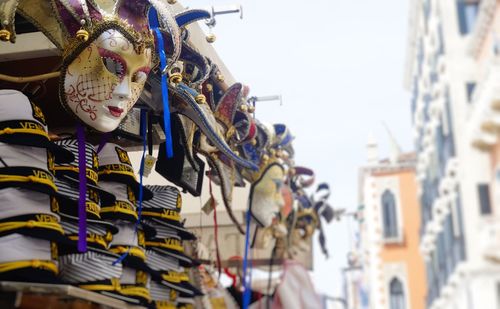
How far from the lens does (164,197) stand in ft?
10.8

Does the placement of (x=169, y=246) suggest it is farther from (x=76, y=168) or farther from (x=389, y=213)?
(x=389, y=213)

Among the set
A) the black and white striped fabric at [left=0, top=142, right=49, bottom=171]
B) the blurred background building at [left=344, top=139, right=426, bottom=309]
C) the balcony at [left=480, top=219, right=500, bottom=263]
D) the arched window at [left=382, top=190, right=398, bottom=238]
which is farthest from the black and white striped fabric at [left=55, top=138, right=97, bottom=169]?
the arched window at [left=382, top=190, right=398, bottom=238]

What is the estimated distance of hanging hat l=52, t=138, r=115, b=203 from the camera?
99.0 inches

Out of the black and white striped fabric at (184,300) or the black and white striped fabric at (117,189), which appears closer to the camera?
the black and white striped fabric at (117,189)

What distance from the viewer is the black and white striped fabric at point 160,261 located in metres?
3.17

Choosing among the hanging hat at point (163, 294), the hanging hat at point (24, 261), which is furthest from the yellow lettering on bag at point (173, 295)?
the hanging hat at point (24, 261)

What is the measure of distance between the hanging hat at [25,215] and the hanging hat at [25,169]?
0.02 m

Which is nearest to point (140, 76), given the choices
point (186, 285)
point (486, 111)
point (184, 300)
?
point (186, 285)

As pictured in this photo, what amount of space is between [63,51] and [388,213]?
31.3 meters

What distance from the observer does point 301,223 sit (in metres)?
5.50

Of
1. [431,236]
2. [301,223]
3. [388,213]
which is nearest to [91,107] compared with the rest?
[301,223]

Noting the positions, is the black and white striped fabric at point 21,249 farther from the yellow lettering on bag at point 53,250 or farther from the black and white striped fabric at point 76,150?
the black and white striped fabric at point 76,150

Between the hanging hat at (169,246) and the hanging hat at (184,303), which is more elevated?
the hanging hat at (169,246)

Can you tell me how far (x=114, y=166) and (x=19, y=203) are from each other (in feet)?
1.89
